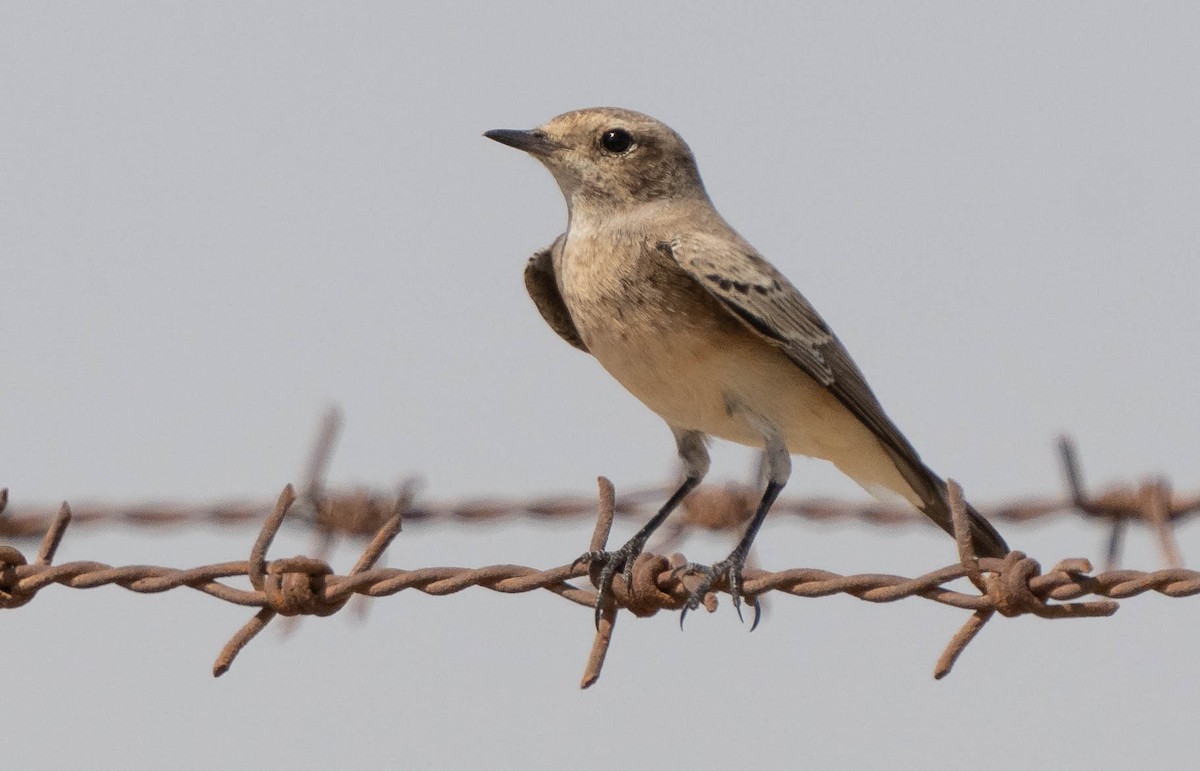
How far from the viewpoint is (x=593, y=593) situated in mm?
4465

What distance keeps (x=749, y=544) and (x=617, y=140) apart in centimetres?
218

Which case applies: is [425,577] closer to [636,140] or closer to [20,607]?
[20,607]

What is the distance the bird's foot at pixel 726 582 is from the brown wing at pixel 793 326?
0.94m

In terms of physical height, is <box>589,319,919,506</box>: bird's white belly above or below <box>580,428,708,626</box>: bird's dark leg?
above

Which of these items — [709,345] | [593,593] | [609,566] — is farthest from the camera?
[709,345]

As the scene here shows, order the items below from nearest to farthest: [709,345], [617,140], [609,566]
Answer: [609,566], [709,345], [617,140]

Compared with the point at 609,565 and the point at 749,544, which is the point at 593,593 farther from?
the point at 749,544

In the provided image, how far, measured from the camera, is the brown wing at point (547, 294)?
7.11 m

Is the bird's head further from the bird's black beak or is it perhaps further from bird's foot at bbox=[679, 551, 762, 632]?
bird's foot at bbox=[679, 551, 762, 632]

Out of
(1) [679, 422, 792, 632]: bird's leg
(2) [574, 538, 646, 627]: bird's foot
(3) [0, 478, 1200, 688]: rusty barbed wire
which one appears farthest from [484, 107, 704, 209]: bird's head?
(3) [0, 478, 1200, 688]: rusty barbed wire

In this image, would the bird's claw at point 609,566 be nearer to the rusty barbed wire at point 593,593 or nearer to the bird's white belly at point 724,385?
the rusty barbed wire at point 593,593

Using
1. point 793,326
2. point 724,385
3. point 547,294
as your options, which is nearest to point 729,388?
point 724,385

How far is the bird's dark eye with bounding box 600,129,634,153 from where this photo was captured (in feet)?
24.1

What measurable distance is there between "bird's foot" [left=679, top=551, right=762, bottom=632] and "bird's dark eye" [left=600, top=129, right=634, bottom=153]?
2.29m
